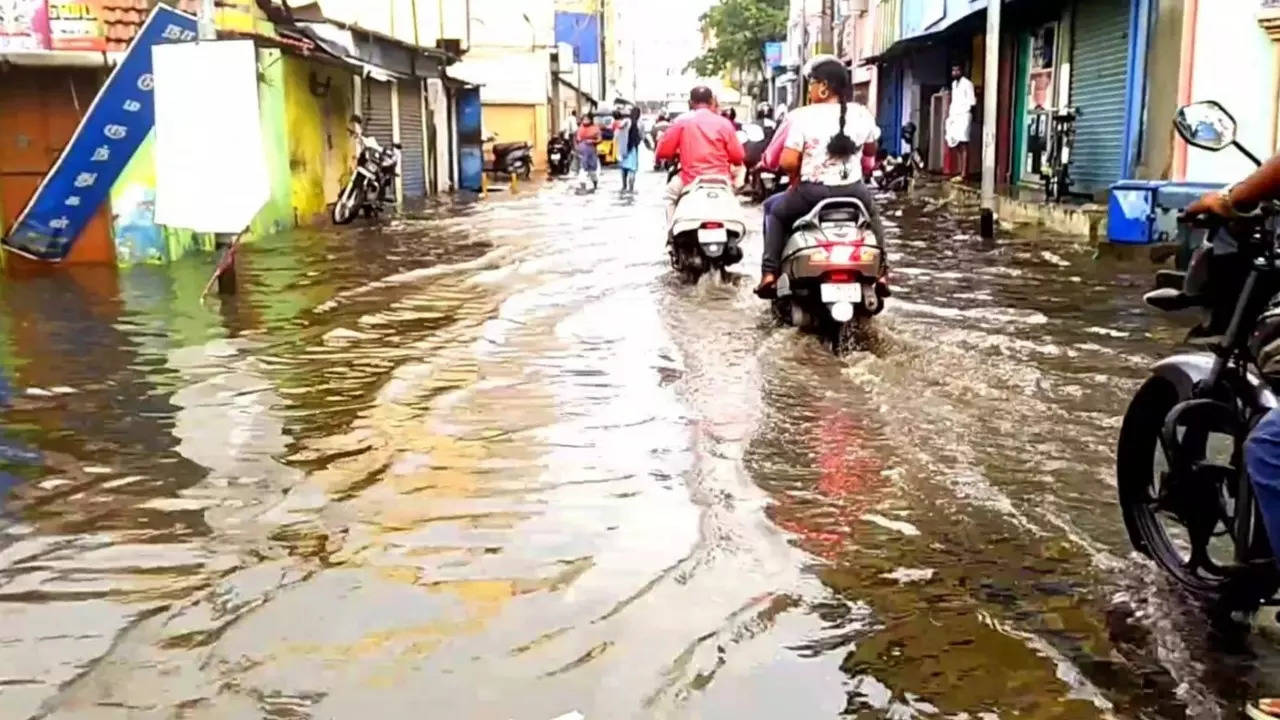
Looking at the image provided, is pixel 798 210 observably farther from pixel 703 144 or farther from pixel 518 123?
pixel 518 123

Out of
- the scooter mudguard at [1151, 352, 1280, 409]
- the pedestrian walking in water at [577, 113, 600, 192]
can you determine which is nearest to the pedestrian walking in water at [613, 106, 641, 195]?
the pedestrian walking in water at [577, 113, 600, 192]

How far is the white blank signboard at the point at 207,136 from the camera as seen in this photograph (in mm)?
10273

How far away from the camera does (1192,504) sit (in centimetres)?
384

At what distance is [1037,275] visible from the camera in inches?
472

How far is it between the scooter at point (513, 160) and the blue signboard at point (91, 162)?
20337 mm

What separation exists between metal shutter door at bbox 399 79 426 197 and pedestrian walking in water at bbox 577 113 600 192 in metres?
3.32

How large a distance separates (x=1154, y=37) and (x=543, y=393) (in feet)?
36.8

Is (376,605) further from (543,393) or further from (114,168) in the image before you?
(114,168)

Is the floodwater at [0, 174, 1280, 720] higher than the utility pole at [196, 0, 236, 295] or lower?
lower

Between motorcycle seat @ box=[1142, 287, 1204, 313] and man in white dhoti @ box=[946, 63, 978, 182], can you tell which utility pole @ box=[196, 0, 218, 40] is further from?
man in white dhoti @ box=[946, 63, 978, 182]

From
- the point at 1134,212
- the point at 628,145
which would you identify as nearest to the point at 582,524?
the point at 1134,212

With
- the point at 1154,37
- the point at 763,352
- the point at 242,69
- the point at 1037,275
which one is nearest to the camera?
the point at 763,352

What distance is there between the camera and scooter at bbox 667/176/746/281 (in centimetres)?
1132

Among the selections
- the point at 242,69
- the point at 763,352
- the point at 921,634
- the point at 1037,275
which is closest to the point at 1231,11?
the point at 1037,275
